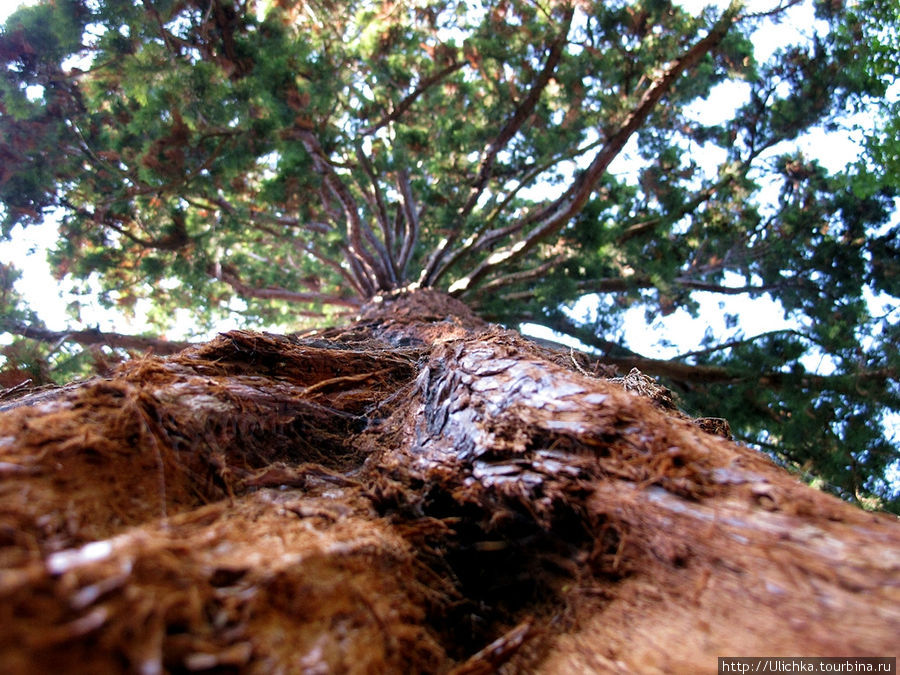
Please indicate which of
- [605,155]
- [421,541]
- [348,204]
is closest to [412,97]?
[348,204]

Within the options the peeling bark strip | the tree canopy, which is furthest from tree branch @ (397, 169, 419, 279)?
the peeling bark strip

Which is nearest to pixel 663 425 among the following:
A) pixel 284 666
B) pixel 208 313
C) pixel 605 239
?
pixel 284 666

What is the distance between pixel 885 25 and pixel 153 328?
12.0 meters

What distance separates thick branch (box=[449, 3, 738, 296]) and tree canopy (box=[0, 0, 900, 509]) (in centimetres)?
3

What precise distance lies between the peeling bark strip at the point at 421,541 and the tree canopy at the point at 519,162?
3.54 metres

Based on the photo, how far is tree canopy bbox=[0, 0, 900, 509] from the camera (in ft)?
15.3

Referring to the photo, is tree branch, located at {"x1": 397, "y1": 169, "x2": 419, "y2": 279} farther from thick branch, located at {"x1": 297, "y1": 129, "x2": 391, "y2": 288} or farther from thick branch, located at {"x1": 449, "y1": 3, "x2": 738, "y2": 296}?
thick branch, located at {"x1": 449, "y1": 3, "x2": 738, "y2": 296}

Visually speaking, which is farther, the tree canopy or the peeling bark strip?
the tree canopy

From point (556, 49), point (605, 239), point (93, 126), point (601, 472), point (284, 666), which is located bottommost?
point (284, 666)

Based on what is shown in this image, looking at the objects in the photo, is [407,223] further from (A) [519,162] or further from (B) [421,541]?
(B) [421,541]

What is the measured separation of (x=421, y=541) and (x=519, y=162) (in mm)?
6887

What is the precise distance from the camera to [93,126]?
589 cm

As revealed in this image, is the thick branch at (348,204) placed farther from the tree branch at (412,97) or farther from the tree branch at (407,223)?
the tree branch at (412,97)

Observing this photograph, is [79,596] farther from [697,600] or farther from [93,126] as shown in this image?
[93,126]
